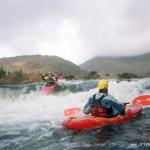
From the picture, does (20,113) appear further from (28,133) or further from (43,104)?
(28,133)

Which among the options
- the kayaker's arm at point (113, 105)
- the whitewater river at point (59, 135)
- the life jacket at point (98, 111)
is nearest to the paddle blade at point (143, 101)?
the whitewater river at point (59, 135)

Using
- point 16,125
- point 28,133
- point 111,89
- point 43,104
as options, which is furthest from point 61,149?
point 111,89

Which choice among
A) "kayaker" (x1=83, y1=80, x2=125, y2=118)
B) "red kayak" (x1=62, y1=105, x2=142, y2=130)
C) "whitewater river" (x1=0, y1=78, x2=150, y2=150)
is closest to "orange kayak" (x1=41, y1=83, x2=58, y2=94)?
"whitewater river" (x1=0, y1=78, x2=150, y2=150)

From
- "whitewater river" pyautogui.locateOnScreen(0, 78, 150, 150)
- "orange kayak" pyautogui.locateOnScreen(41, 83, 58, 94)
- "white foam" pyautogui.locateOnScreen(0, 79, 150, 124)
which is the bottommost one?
"whitewater river" pyautogui.locateOnScreen(0, 78, 150, 150)

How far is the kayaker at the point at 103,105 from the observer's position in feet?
49.0

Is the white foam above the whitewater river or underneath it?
above

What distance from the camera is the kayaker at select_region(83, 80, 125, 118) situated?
14.9 meters

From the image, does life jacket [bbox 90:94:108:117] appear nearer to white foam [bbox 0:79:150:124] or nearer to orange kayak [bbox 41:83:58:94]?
white foam [bbox 0:79:150:124]

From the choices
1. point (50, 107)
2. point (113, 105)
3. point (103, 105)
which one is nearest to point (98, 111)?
point (103, 105)

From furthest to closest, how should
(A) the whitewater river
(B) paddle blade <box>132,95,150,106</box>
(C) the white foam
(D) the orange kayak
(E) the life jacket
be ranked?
(D) the orange kayak < (B) paddle blade <box>132,95,150,106</box> < (C) the white foam < (E) the life jacket < (A) the whitewater river

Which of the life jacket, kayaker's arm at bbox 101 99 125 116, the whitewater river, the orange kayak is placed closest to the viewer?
the whitewater river

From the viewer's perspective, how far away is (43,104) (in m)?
25.5

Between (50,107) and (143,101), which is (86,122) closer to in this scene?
(143,101)

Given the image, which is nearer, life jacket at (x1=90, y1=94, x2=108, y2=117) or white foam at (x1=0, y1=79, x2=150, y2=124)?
life jacket at (x1=90, y1=94, x2=108, y2=117)
